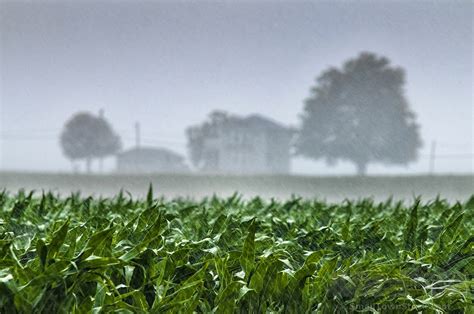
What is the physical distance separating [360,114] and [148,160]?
11045 millimetres

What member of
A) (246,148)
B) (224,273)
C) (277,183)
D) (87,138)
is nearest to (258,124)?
(246,148)

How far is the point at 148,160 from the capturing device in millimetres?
26172

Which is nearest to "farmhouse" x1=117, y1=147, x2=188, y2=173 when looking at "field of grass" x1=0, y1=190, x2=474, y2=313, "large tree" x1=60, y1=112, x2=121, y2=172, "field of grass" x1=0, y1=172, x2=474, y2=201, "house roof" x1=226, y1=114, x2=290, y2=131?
"large tree" x1=60, y1=112, x2=121, y2=172

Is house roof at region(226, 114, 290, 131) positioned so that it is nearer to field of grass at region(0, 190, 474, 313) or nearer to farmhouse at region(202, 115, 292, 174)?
farmhouse at region(202, 115, 292, 174)

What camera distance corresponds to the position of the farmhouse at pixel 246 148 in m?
23.3

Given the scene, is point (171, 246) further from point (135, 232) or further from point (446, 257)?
point (446, 257)

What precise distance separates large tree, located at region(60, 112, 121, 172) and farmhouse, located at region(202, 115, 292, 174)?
4545mm

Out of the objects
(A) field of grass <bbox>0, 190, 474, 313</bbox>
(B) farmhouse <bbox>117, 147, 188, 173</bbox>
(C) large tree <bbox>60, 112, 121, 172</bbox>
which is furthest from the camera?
(C) large tree <bbox>60, 112, 121, 172</bbox>

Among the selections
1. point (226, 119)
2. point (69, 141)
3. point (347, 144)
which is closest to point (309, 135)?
point (347, 144)

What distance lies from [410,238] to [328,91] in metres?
26.4

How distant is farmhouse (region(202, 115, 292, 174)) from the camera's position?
23312 mm

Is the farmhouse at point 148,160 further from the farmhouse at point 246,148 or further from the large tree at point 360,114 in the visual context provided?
the large tree at point 360,114

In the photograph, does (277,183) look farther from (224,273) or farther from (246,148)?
(246,148)

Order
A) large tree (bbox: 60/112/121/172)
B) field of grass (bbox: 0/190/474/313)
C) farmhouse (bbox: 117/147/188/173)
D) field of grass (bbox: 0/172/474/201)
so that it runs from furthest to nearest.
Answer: large tree (bbox: 60/112/121/172) → farmhouse (bbox: 117/147/188/173) → field of grass (bbox: 0/172/474/201) → field of grass (bbox: 0/190/474/313)
